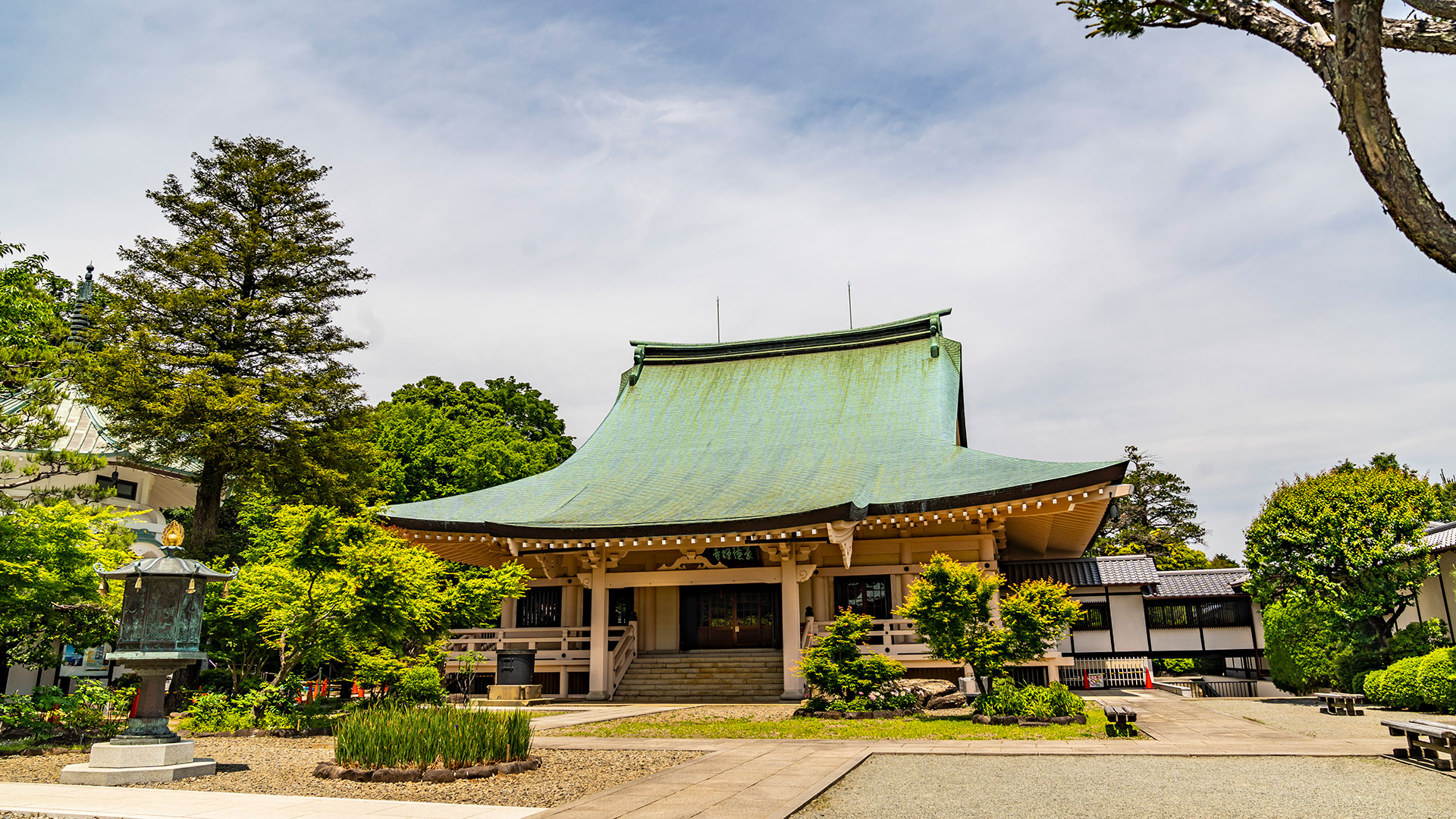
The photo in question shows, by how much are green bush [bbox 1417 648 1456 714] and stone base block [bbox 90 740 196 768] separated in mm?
17786

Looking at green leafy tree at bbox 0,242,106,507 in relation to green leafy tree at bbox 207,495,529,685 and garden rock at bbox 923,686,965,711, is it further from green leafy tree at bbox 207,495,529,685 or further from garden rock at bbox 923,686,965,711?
garden rock at bbox 923,686,965,711

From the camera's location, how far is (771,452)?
925 inches

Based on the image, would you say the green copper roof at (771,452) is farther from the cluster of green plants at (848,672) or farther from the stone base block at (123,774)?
the stone base block at (123,774)

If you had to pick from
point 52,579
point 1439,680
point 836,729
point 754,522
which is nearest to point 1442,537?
point 1439,680

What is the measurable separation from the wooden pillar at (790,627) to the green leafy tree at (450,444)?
1562 cm

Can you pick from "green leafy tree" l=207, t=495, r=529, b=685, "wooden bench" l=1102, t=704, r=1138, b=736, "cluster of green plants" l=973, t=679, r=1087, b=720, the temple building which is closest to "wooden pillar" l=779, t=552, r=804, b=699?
the temple building

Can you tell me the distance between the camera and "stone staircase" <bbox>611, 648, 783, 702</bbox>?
1919 centimetres


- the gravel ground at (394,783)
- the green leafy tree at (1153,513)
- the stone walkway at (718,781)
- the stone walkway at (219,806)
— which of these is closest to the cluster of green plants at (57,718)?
the gravel ground at (394,783)

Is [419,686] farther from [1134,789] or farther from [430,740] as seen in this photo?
[1134,789]

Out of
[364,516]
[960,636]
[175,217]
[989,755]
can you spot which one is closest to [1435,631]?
[960,636]

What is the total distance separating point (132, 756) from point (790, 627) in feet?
39.8

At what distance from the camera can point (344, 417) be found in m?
23.3

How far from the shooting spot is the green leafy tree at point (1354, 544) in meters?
16.3

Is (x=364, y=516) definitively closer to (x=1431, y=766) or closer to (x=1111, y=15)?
(x=1111, y=15)
